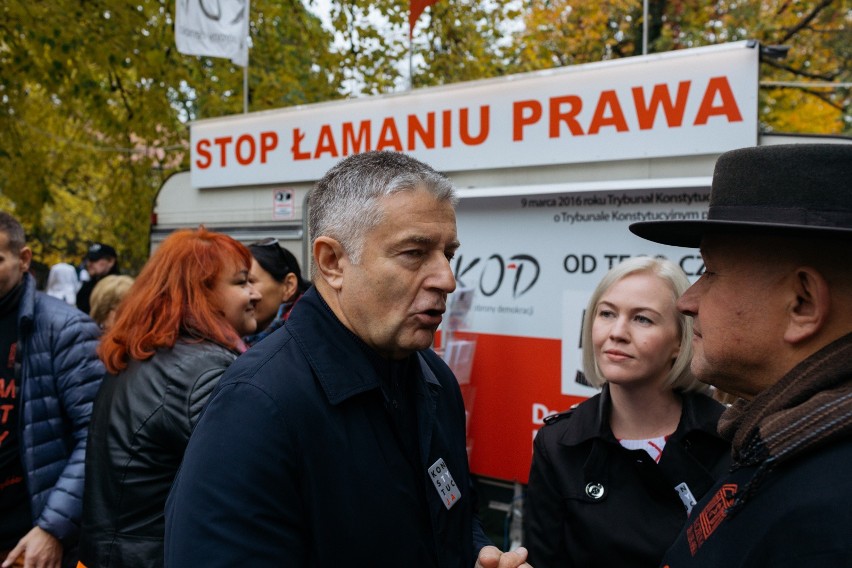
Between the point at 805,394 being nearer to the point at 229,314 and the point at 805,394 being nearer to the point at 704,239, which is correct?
the point at 704,239

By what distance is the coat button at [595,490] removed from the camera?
2.32 m

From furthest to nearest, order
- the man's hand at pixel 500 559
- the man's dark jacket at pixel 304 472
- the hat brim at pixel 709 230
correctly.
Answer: the man's hand at pixel 500 559 < the man's dark jacket at pixel 304 472 < the hat brim at pixel 709 230

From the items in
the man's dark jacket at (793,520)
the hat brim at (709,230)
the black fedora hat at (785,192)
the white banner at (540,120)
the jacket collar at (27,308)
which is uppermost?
the white banner at (540,120)

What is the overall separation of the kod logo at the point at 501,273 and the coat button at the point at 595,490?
1.94 meters

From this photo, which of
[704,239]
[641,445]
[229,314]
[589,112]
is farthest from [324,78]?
[704,239]

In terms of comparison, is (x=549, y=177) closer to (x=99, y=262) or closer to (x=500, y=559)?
(x=500, y=559)

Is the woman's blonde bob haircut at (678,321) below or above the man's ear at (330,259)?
below

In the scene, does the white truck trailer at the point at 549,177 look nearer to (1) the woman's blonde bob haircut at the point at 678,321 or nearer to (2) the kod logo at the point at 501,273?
(2) the kod logo at the point at 501,273

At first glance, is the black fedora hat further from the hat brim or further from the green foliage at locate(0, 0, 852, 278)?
the green foliage at locate(0, 0, 852, 278)

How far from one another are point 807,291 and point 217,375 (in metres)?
1.72

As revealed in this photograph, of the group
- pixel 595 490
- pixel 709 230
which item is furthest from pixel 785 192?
pixel 595 490

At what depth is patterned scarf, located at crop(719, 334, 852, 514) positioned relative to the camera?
1.10 m

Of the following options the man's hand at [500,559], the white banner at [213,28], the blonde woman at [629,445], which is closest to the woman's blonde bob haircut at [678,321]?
the blonde woman at [629,445]

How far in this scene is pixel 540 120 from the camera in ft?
14.0
